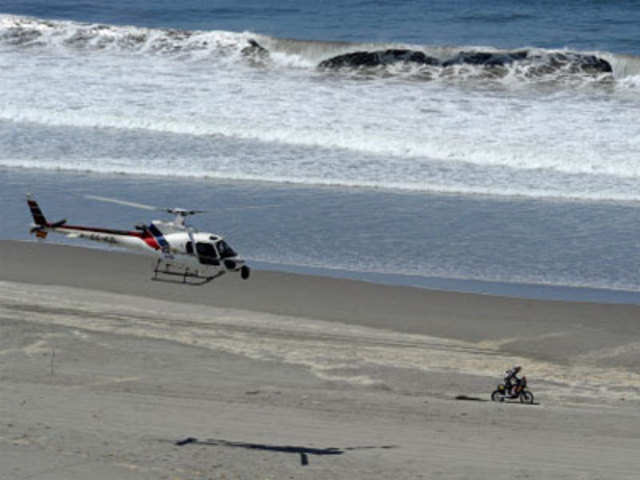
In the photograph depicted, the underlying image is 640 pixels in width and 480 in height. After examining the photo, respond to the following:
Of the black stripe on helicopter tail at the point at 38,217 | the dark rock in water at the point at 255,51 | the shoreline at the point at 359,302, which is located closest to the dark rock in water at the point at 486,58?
the dark rock in water at the point at 255,51

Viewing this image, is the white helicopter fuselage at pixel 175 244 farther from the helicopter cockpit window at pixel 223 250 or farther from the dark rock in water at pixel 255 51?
the dark rock in water at pixel 255 51

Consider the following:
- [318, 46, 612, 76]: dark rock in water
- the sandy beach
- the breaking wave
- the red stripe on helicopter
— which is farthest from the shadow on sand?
[318, 46, 612, 76]: dark rock in water

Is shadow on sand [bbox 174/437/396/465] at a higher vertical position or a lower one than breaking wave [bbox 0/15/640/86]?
lower

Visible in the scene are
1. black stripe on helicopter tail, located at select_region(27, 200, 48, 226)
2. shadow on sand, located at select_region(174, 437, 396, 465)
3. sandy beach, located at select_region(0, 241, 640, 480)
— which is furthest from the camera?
black stripe on helicopter tail, located at select_region(27, 200, 48, 226)

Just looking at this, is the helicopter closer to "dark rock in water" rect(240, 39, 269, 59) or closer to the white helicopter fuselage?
the white helicopter fuselage

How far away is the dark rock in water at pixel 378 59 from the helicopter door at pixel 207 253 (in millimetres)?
22035

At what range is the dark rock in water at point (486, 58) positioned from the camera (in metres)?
40.1

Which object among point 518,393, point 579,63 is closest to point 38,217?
point 518,393

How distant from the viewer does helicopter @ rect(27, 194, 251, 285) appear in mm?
19641

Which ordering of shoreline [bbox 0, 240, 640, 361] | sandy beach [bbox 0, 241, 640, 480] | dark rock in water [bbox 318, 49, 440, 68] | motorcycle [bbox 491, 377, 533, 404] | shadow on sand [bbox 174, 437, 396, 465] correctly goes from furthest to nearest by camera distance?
1. dark rock in water [bbox 318, 49, 440, 68]
2. shoreline [bbox 0, 240, 640, 361]
3. motorcycle [bbox 491, 377, 533, 404]
4. shadow on sand [bbox 174, 437, 396, 465]
5. sandy beach [bbox 0, 241, 640, 480]

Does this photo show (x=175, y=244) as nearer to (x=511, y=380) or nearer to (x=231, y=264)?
(x=231, y=264)

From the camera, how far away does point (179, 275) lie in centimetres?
2069

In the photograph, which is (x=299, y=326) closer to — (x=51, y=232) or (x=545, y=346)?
(x=545, y=346)

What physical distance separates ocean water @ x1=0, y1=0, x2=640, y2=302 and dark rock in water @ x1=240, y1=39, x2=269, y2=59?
0.33ft
